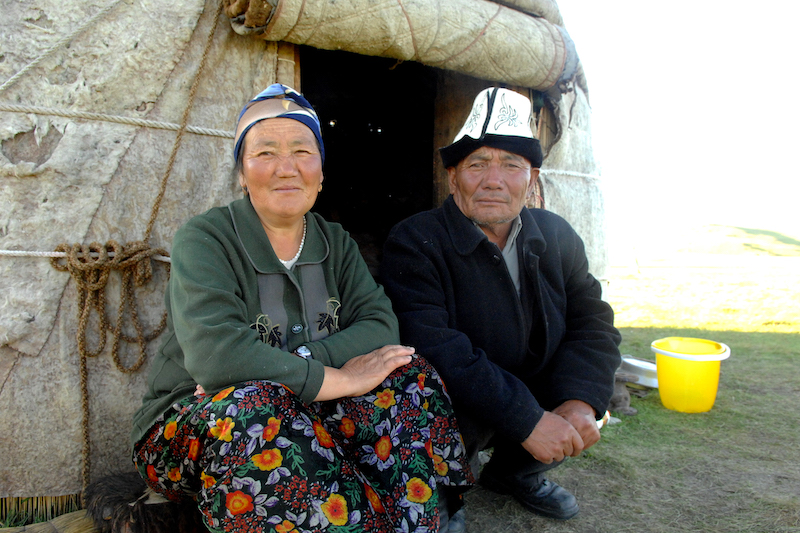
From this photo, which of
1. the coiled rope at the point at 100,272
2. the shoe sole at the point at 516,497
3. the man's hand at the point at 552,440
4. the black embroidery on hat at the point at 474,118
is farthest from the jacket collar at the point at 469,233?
the coiled rope at the point at 100,272

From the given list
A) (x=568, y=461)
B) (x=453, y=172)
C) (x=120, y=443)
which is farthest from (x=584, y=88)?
(x=120, y=443)

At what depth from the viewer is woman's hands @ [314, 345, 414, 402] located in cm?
132

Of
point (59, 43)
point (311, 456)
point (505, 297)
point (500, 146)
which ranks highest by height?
point (59, 43)

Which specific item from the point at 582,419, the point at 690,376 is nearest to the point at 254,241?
the point at 582,419

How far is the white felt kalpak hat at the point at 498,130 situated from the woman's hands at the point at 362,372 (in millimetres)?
803

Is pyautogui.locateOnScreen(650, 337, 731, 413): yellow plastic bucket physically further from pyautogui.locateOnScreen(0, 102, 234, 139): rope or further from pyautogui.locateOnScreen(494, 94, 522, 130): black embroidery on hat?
pyautogui.locateOnScreen(0, 102, 234, 139): rope

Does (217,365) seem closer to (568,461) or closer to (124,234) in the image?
(124,234)

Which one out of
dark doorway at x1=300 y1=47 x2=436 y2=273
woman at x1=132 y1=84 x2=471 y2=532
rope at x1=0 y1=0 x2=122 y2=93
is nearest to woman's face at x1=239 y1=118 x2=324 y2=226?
woman at x1=132 y1=84 x2=471 y2=532

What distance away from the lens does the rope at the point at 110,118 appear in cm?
167

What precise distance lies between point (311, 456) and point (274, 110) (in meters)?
0.97

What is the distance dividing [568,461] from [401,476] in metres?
1.30

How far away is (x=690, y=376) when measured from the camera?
2879mm

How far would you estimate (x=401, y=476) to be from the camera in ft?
4.26

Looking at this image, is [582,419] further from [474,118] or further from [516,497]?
[474,118]
